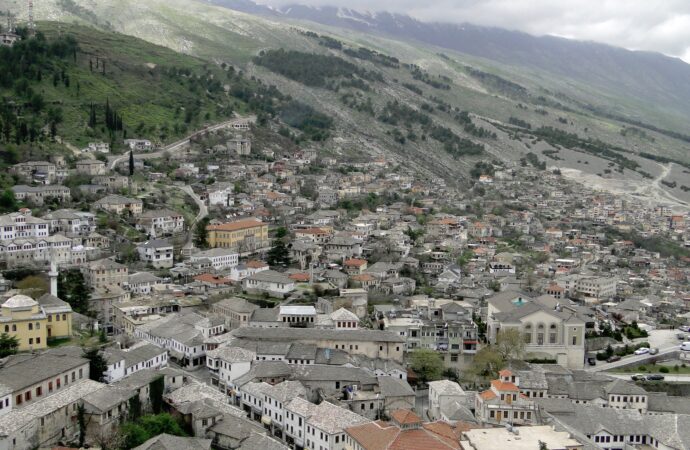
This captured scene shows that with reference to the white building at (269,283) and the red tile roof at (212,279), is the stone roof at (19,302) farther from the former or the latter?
the white building at (269,283)

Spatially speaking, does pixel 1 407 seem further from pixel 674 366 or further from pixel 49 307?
pixel 674 366

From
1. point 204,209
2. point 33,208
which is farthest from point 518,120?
point 33,208

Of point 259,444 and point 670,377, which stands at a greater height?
point 259,444

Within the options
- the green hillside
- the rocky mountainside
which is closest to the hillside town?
the green hillside

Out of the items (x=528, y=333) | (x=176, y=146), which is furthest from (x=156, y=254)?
(x=176, y=146)

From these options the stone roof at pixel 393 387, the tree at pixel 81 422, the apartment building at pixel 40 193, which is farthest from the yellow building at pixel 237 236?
the tree at pixel 81 422

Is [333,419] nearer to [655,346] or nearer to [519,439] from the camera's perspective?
[519,439]
